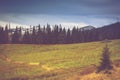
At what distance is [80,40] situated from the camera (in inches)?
5074

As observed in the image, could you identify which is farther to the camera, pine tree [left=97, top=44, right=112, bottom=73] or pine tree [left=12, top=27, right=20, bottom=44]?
pine tree [left=12, top=27, right=20, bottom=44]

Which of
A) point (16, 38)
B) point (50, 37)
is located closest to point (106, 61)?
point (50, 37)

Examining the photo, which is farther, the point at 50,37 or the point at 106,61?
the point at 50,37

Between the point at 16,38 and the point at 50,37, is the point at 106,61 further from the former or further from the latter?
the point at 16,38

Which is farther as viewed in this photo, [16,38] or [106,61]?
[16,38]

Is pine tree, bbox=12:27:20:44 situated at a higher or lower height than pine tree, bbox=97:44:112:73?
higher

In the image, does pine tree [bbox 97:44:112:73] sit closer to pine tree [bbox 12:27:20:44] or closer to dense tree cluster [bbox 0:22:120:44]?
dense tree cluster [bbox 0:22:120:44]

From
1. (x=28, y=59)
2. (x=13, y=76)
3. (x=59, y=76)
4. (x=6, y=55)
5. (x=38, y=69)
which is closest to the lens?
(x=59, y=76)

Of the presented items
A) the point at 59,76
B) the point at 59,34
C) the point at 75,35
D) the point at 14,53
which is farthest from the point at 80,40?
the point at 59,76

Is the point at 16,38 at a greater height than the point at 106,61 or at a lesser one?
greater

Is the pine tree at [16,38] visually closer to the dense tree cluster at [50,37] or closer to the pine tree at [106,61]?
the dense tree cluster at [50,37]

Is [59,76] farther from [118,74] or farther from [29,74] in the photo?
[118,74]

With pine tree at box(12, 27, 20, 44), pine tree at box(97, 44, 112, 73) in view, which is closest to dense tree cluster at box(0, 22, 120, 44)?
pine tree at box(12, 27, 20, 44)

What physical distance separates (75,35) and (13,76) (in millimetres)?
84343
